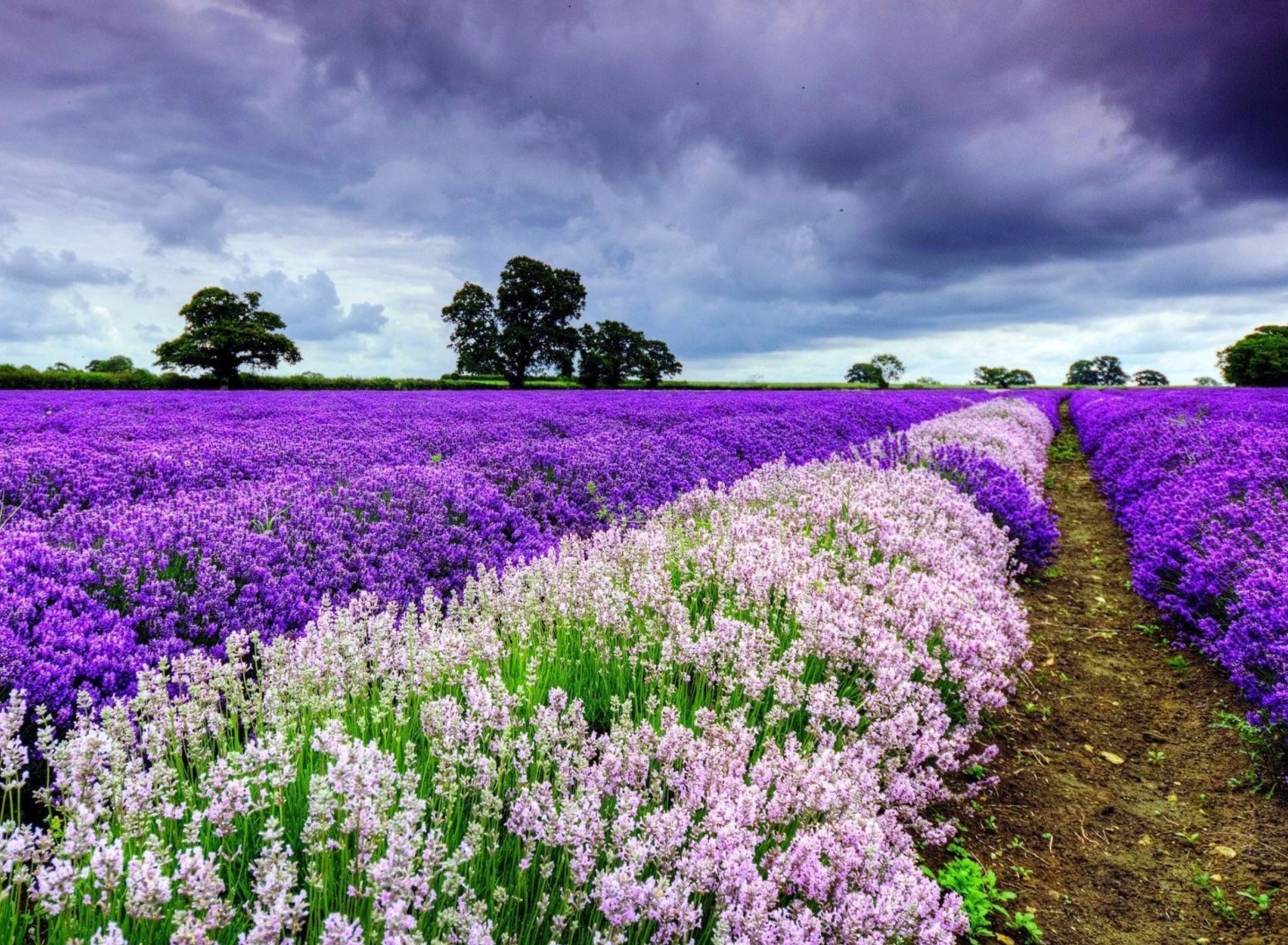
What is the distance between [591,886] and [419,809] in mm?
792

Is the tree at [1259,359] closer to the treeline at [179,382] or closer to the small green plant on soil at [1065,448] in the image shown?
the small green plant on soil at [1065,448]

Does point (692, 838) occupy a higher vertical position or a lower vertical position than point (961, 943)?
higher

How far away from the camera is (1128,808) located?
3842 millimetres

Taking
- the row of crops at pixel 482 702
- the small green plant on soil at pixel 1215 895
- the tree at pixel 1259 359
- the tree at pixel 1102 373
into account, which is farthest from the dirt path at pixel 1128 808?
the tree at pixel 1102 373

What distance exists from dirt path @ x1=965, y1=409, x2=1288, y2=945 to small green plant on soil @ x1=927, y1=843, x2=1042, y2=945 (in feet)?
0.32

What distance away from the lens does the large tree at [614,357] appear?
47.7 meters

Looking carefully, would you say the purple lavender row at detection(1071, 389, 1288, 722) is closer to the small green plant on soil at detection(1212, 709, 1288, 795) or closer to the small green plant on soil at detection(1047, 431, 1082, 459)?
the small green plant on soil at detection(1212, 709, 1288, 795)

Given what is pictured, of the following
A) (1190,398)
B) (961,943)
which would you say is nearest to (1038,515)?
(961,943)

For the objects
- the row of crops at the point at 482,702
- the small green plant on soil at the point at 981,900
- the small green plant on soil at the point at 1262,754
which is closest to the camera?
the row of crops at the point at 482,702

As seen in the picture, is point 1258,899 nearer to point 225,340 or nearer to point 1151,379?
point 225,340

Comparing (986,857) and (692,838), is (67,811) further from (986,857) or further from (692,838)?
(986,857)

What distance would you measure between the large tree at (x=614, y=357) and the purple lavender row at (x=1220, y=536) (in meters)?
37.5

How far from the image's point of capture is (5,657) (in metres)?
2.81

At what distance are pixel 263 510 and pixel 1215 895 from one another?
597 centimetres
